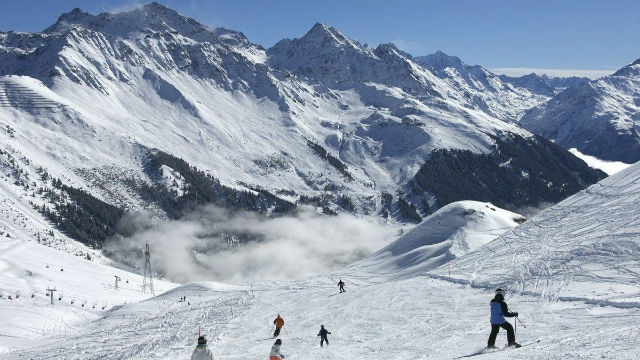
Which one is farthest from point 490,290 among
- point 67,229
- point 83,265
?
point 67,229

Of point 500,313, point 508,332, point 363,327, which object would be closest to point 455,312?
point 363,327

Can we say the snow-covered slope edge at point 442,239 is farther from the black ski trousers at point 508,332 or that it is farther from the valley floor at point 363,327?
the black ski trousers at point 508,332

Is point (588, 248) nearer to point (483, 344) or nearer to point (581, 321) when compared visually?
point (581, 321)

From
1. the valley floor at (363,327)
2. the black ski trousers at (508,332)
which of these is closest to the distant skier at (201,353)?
the valley floor at (363,327)

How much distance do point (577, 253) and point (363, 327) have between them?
17.9m

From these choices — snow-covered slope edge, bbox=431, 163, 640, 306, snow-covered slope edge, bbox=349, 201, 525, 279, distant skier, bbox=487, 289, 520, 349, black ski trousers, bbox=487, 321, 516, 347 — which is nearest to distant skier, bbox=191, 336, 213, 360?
distant skier, bbox=487, 289, 520, 349

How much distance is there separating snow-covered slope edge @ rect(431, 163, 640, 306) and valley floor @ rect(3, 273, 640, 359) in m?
2.29

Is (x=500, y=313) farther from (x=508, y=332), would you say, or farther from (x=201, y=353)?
(x=201, y=353)

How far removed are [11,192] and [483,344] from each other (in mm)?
210732

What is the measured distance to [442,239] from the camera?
291 ft

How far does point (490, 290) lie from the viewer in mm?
36656

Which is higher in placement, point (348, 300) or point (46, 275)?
point (46, 275)

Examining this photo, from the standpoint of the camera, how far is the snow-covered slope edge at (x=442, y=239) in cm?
8081

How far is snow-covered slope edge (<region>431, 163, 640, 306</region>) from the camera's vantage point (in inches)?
1254
